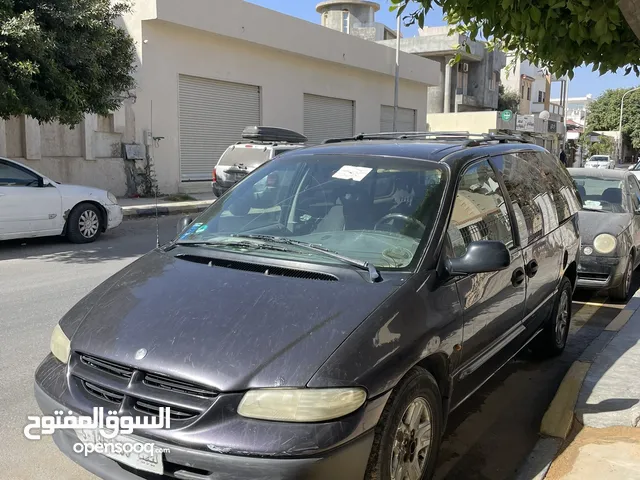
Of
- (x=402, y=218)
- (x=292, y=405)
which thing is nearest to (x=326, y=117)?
(x=402, y=218)

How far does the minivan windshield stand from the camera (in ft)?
11.0

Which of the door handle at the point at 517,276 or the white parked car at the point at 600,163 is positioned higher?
the white parked car at the point at 600,163

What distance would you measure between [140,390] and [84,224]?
902 cm

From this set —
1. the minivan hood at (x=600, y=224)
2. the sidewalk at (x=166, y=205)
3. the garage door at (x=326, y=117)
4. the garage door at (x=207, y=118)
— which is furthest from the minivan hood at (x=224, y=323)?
the garage door at (x=326, y=117)

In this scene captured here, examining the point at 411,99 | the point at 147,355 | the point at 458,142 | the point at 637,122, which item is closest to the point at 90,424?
the point at 147,355

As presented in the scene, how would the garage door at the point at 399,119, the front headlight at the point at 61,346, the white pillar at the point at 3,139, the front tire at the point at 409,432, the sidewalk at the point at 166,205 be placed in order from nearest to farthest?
the front tire at the point at 409,432
the front headlight at the point at 61,346
the sidewalk at the point at 166,205
the white pillar at the point at 3,139
the garage door at the point at 399,119

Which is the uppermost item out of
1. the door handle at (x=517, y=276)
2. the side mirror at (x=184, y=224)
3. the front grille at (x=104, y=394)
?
the side mirror at (x=184, y=224)

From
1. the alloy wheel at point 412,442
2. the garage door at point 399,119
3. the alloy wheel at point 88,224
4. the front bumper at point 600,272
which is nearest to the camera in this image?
the alloy wheel at point 412,442

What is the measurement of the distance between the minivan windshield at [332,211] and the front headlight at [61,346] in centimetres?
95

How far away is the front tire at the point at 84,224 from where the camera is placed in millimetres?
10594

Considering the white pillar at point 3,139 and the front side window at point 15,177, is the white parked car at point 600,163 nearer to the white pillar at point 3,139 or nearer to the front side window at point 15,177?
the white pillar at point 3,139

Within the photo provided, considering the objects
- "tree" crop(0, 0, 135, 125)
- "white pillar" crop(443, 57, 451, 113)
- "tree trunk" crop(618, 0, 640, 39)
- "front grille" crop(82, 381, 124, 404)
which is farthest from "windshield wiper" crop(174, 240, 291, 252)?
"white pillar" crop(443, 57, 451, 113)

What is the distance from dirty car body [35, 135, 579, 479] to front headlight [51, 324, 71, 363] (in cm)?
1

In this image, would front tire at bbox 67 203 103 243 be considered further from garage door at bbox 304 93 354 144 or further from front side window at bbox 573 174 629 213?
garage door at bbox 304 93 354 144
